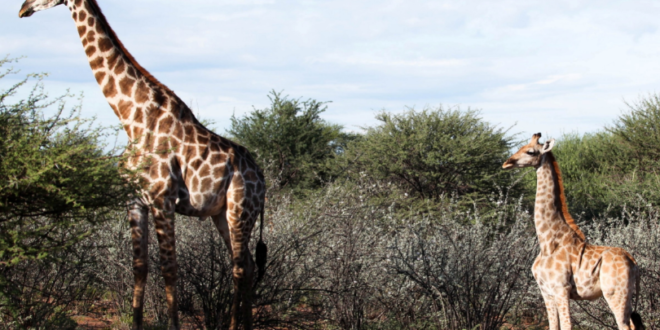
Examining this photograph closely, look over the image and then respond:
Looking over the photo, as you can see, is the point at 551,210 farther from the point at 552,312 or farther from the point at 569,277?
the point at 552,312

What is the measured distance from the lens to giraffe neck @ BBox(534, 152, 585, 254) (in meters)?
5.45

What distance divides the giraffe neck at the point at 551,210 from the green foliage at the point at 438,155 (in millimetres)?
7005

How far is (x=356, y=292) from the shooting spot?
20.3 ft

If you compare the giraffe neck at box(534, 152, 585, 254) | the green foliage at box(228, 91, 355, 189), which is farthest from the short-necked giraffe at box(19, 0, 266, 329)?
the green foliage at box(228, 91, 355, 189)

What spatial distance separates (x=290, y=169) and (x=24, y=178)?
12333 mm

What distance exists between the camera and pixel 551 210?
18.1 feet

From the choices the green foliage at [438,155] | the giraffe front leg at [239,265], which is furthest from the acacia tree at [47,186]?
the green foliage at [438,155]

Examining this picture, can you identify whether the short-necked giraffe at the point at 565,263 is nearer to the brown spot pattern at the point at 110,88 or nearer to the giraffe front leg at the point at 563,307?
the giraffe front leg at the point at 563,307

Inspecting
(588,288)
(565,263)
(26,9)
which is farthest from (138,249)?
(588,288)

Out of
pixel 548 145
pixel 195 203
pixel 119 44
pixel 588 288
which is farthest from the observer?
pixel 548 145

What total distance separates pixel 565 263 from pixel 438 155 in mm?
8068

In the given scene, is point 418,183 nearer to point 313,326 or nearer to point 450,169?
point 450,169

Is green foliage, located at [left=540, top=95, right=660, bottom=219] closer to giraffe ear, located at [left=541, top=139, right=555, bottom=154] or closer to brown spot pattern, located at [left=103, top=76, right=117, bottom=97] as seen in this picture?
giraffe ear, located at [left=541, top=139, right=555, bottom=154]

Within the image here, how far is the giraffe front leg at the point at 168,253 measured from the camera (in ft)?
16.0
